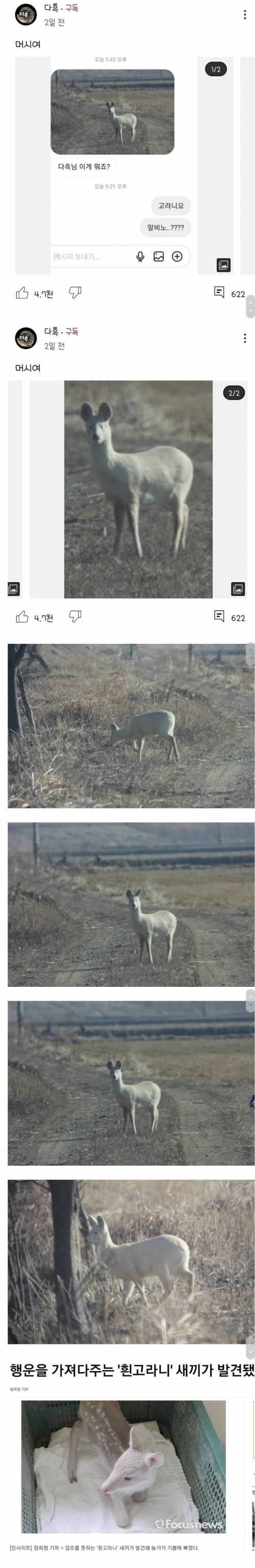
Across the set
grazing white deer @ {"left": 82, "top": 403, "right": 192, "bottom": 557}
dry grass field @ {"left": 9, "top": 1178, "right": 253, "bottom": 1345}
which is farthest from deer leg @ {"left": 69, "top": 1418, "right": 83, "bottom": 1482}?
grazing white deer @ {"left": 82, "top": 403, "right": 192, "bottom": 557}

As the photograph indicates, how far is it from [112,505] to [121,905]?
1.08m

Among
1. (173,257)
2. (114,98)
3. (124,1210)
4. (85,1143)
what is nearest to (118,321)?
(173,257)

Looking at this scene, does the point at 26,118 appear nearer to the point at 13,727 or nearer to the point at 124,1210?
the point at 13,727

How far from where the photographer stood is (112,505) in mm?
3105

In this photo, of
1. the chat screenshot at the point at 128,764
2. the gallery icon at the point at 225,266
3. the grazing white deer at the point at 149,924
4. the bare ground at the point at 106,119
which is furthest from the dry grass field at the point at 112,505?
the grazing white deer at the point at 149,924

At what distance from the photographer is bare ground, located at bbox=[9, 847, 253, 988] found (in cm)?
307

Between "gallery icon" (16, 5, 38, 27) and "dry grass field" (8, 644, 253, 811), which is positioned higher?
"gallery icon" (16, 5, 38, 27)

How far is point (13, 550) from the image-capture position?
10.0 ft

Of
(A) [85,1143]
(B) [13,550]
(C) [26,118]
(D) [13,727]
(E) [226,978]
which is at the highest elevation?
(C) [26,118]

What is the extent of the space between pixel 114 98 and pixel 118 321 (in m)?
0.59

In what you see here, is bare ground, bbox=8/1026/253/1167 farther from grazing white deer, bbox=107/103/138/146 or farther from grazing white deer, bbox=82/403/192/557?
grazing white deer, bbox=107/103/138/146

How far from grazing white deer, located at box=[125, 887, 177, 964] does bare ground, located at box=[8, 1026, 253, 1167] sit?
246mm

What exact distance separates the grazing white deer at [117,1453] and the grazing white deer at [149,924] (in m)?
1.32

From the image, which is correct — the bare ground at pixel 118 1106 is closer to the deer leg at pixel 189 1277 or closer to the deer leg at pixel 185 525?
the deer leg at pixel 189 1277
